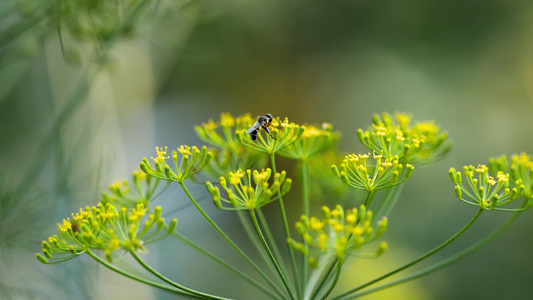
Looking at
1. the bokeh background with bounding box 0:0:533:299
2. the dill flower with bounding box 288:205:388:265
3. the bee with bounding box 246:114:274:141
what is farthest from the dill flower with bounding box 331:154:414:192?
the bokeh background with bounding box 0:0:533:299

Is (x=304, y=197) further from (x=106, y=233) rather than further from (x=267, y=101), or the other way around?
(x=267, y=101)

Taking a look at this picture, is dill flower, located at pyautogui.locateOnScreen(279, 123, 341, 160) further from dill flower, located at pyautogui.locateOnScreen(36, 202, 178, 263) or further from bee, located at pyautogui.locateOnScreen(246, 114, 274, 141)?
dill flower, located at pyautogui.locateOnScreen(36, 202, 178, 263)

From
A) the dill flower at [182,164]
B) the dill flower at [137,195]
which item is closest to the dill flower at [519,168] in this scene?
the dill flower at [182,164]

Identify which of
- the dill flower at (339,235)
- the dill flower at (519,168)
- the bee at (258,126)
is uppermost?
the bee at (258,126)

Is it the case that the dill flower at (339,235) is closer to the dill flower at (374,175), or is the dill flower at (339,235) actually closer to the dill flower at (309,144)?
the dill flower at (374,175)

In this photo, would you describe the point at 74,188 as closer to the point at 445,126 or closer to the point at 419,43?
the point at 445,126

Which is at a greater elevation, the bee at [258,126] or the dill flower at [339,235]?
the bee at [258,126]

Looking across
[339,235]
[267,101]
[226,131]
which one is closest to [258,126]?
[226,131]
